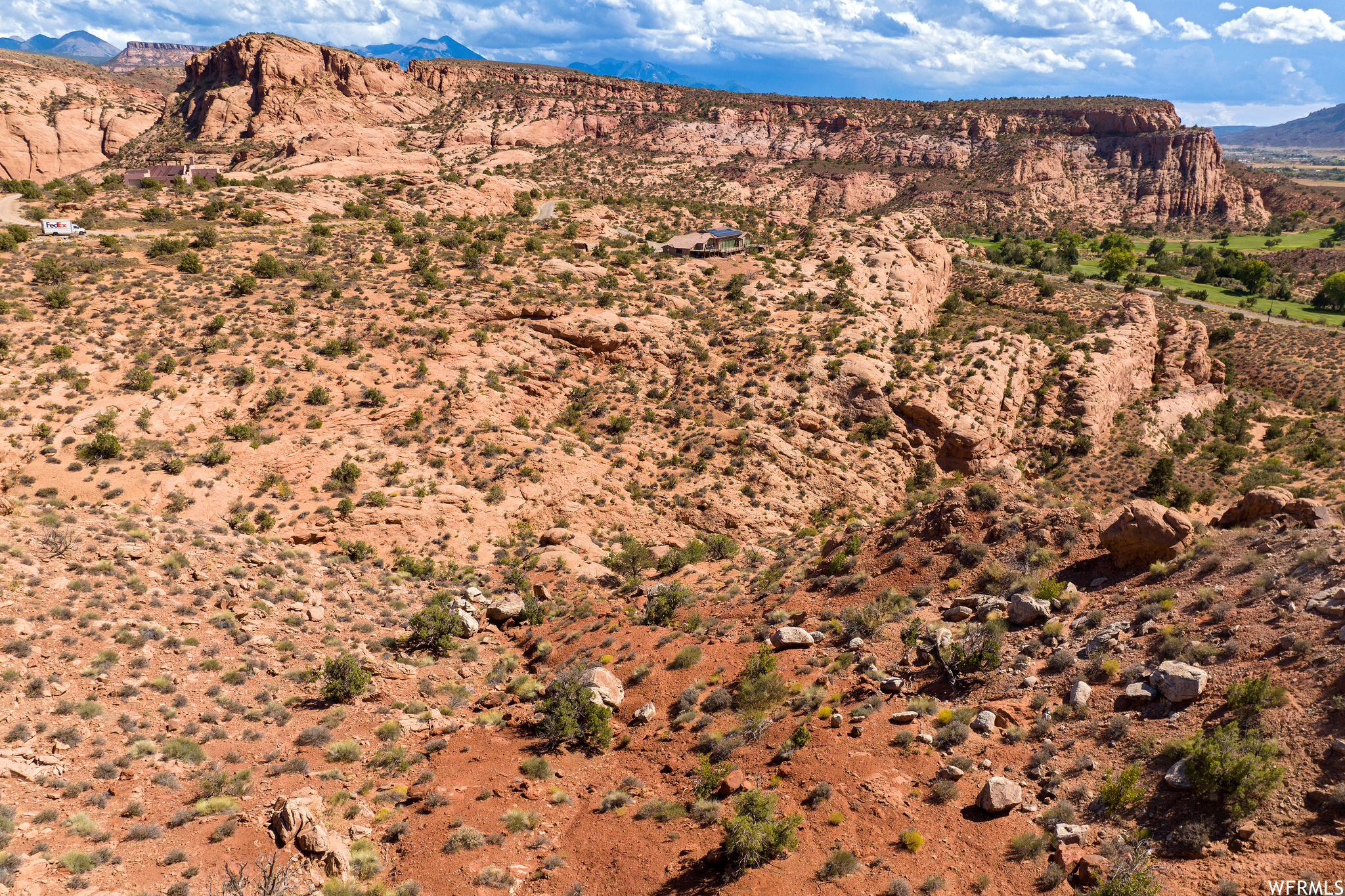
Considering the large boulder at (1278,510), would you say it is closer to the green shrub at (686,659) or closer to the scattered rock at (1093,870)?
the scattered rock at (1093,870)

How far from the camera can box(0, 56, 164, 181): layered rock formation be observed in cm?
10200

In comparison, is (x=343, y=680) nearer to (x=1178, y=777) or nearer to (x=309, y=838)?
(x=309, y=838)

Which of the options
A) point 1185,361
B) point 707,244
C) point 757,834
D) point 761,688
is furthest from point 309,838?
point 1185,361

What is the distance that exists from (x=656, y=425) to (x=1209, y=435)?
132 feet

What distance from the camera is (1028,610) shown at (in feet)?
51.5

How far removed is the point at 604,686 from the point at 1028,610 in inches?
449

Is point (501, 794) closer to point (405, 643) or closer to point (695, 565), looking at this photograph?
point (405, 643)

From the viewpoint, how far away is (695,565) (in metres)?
25.5

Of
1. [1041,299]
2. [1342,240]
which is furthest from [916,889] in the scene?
[1342,240]

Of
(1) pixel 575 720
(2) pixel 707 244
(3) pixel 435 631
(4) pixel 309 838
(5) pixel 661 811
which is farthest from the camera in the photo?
(2) pixel 707 244

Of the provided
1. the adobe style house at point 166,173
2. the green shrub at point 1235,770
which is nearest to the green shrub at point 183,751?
the green shrub at point 1235,770

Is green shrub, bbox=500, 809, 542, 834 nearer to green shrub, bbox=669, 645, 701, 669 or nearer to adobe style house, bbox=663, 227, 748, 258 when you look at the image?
green shrub, bbox=669, 645, 701, 669

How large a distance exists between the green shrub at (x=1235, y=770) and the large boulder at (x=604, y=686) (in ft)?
40.0

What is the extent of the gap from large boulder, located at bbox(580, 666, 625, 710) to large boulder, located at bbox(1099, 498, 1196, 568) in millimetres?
14214
